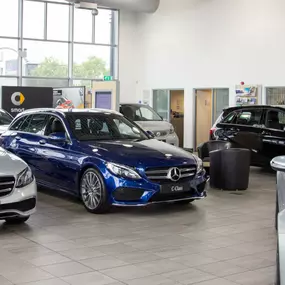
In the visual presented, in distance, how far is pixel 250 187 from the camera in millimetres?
10688

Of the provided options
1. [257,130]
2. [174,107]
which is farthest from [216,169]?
[174,107]

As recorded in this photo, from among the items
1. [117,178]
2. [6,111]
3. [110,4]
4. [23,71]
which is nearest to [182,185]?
[117,178]

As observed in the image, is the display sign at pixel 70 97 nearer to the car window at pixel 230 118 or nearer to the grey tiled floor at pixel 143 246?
the car window at pixel 230 118

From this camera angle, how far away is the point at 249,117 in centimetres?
1309

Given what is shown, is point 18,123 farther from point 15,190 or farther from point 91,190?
point 15,190

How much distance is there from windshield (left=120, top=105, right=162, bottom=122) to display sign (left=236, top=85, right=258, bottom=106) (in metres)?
2.88

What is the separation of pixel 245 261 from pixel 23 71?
17.0m

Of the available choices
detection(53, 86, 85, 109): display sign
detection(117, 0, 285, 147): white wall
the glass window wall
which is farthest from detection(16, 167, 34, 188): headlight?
the glass window wall

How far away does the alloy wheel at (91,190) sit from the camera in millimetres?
7777

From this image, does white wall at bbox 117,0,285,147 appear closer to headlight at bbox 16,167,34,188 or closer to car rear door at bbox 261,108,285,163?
car rear door at bbox 261,108,285,163

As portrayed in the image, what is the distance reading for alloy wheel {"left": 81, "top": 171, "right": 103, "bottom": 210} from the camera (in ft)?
25.5

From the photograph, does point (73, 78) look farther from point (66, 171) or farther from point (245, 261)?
point (245, 261)

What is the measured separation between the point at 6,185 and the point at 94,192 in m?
1.63

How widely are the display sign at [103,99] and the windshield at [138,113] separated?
185 centimetres
